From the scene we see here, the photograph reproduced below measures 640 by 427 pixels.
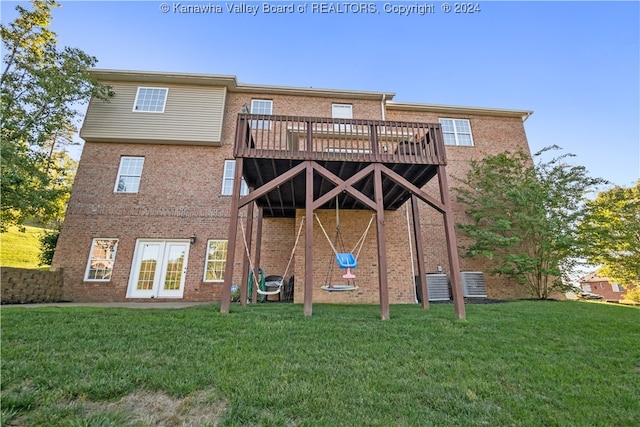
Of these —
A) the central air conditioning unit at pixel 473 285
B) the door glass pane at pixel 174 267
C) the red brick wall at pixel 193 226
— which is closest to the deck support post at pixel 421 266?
the red brick wall at pixel 193 226

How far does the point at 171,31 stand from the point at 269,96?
4338mm

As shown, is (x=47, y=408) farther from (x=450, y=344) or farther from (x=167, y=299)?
(x=167, y=299)

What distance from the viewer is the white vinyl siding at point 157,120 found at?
10.6 meters

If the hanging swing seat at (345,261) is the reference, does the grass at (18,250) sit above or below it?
above

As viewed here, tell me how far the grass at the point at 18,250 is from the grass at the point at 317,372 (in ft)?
46.3

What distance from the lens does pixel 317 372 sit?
8.86 feet

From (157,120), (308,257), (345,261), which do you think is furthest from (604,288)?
(157,120)

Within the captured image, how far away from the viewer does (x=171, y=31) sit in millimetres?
8641

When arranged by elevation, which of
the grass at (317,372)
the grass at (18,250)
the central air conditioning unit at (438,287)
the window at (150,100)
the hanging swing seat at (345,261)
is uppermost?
the window at (150,100)

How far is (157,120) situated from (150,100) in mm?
1107

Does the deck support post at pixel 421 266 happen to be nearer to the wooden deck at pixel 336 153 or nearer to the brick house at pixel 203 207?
the brick house at pixel 203 207

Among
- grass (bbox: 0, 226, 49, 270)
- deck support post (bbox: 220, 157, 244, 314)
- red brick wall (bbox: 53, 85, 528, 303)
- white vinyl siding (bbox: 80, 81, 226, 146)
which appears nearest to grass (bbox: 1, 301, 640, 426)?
deck support post (bbox: 220, 157, 244, 314)

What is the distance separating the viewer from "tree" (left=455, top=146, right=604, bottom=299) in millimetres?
9578

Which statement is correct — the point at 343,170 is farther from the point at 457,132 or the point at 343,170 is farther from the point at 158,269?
the point at 457,132
